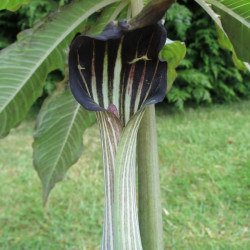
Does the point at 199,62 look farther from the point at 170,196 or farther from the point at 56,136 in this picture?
the point at 56,136

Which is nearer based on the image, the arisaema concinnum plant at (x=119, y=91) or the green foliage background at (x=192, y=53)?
the arisaema concinnum plant at (x=119, y=91)

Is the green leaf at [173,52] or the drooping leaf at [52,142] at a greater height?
the green leaf at [173,52]

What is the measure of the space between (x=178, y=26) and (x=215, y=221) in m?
1.79

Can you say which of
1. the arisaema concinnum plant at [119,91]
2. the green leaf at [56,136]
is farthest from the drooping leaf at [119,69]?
the green leaf at [56,136]

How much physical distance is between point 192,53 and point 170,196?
5.68 ft

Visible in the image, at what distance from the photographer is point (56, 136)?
83 cm

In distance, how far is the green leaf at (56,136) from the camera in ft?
2.66

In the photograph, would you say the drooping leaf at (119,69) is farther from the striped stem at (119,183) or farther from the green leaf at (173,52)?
the green leaf at (173,52)

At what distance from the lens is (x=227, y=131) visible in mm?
2721

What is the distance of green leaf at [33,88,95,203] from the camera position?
0.81 m

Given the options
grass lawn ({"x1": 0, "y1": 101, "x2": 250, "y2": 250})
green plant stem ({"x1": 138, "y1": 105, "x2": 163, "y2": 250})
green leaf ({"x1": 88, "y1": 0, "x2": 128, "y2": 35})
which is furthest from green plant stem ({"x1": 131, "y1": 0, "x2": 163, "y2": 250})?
grass lawn ({"x1": 0, "y1": 101, "x2": 250, "y2": 250})

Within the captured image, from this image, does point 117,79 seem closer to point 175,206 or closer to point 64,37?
point 64,37

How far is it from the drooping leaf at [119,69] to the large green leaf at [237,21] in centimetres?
16

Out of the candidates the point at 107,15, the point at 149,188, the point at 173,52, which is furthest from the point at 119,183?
the point at 107,15
